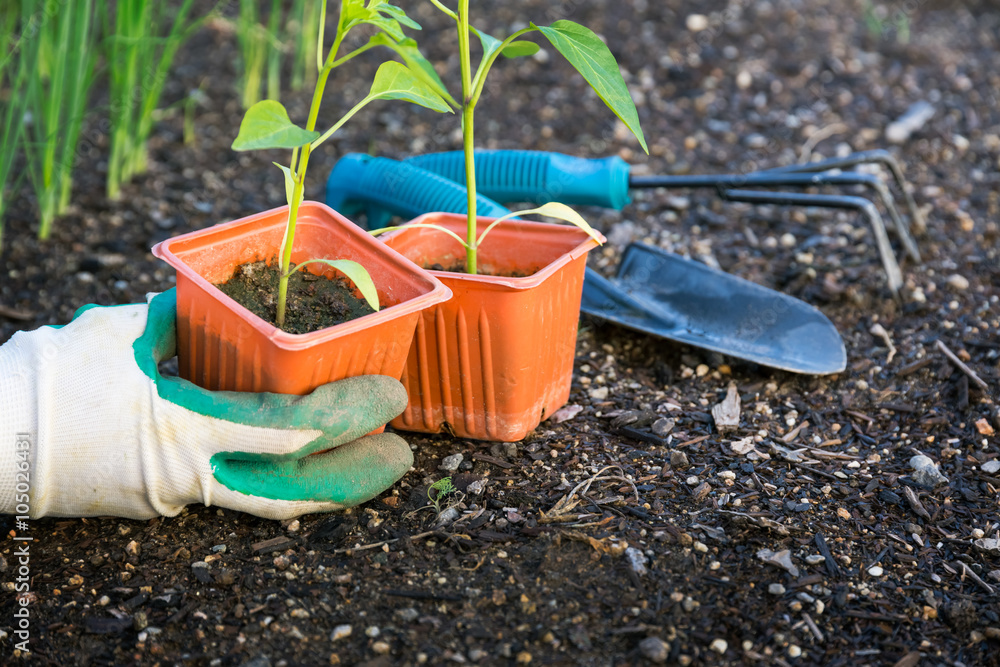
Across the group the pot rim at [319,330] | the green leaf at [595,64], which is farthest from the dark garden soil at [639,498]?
the green leaf at [595,64]

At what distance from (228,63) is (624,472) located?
225cm

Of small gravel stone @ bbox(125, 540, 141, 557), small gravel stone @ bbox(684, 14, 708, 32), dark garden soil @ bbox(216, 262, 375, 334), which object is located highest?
small gravel stone @ bbox(684, 14, 708, 32)

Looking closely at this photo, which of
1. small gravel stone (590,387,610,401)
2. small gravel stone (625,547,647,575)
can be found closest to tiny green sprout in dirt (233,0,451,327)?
small gravel stone (625,547,647,575)

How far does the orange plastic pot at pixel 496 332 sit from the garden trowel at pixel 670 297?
0.13 meters

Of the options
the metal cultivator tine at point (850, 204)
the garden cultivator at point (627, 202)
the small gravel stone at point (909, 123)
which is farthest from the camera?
the small gravel stone at point (909, 123)

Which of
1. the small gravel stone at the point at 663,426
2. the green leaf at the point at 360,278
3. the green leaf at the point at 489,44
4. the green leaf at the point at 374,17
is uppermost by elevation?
Result: the green leaf at the point at 374,17

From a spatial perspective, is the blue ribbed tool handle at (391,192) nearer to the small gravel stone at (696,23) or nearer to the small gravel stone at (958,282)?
the small gravel stone at (958,282)

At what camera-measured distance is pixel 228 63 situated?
2947mm

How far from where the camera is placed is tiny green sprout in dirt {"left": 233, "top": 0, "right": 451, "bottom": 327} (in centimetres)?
99

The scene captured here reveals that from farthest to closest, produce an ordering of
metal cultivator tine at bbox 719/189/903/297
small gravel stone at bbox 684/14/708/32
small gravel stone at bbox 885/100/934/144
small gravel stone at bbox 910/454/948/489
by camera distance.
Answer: small gravel stone at bbox 684/14/708/32 < small gravel stone at bbox 885/100/934/144 < metal cultivator tine at bbox 719/189/903/297 < small gravel stone at bbox 910/454/948/489

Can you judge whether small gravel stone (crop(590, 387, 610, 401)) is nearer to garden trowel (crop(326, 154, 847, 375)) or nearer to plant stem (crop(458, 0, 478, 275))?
garden trowel (crop(326, 154, 847, 375))

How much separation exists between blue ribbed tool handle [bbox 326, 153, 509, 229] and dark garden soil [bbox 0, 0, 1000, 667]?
428mm

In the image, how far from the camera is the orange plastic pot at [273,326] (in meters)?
1.14

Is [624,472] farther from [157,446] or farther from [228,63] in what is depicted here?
[228,63]
